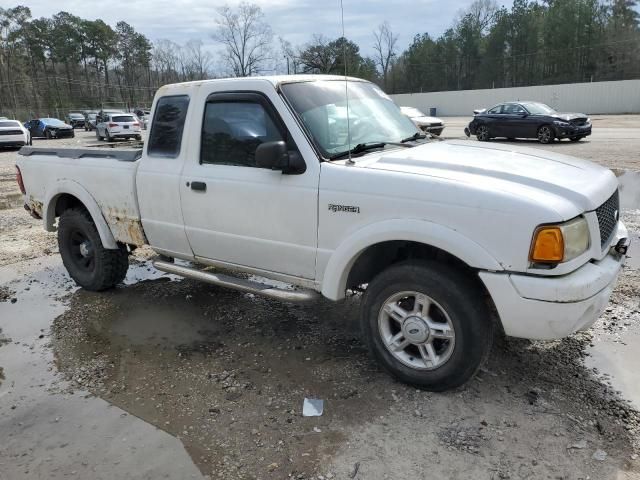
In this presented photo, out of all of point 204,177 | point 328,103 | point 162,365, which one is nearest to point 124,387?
point 162,365

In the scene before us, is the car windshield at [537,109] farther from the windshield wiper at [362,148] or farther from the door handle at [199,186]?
the door handle at [199,186]

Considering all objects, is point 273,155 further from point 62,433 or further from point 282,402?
point 62,433

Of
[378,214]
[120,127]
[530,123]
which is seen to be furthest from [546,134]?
[120,127]

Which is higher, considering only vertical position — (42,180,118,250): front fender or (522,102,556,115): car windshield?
(522,102,556,115): car windshield

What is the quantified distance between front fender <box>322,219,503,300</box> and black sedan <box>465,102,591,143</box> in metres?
16.9

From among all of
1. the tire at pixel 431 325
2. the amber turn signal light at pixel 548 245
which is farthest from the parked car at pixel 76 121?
the amber turn signal light at pixel 548 245

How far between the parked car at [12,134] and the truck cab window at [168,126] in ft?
74.1

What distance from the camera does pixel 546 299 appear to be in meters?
2.84

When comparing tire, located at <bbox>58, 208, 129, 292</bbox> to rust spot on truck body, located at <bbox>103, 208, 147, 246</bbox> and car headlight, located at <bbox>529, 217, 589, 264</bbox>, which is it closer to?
rust spot on truck body, located at <bbox>103, 208, 147, 246</bbox>

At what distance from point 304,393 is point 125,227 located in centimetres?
256

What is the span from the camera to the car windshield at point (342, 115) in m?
3.73

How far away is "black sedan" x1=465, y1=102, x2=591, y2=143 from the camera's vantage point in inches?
707

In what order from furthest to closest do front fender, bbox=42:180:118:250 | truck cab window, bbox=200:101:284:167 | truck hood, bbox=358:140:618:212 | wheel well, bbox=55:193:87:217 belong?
wheel well, bbox=55:193:87:217 < front fender, bbox=42:180:118:250 < truck cab window, bbox=200:101:284:167 < truck hood, bbox=358:140:618:212

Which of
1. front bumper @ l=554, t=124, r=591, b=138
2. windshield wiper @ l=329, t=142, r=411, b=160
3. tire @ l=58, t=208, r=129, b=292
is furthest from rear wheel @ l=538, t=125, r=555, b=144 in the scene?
tire @ l=58, t=208, r=129, b=292
